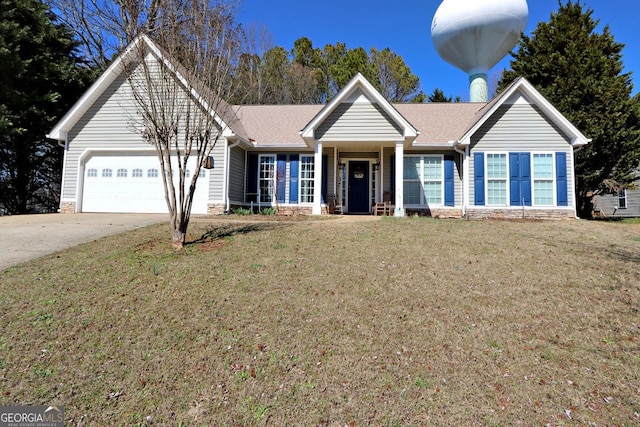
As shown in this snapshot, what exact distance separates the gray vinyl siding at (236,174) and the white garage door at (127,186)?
3.09 ft

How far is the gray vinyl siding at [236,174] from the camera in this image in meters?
13.1

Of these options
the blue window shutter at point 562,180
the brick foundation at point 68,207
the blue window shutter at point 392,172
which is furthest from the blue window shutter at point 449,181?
the brick foundation at point 68,207

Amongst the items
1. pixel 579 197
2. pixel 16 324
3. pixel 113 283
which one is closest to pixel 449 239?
pixel 113 283

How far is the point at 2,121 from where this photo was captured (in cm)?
1377

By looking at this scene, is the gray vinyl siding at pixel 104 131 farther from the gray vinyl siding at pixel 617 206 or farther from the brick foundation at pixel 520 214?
the gray vinyl siding at pixel 617 206

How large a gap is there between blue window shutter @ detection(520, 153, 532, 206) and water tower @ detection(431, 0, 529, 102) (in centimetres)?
963

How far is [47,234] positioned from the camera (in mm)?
8336

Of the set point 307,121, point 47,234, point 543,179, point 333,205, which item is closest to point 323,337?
point 47,234

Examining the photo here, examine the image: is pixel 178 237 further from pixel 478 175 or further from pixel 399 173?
pixel 478 175

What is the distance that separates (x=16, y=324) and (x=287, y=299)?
3208 mm

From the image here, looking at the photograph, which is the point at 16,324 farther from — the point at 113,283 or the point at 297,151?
the point at 297,151

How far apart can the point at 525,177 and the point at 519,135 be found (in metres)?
1.64

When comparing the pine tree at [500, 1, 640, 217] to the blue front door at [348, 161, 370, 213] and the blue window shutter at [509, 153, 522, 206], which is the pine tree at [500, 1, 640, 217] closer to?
the blue window shutter at [509, 153, 522, 206]

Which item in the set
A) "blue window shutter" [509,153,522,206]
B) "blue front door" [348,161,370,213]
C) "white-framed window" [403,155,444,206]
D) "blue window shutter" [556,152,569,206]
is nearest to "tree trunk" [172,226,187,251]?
"blue front door" [348,161,370,213]
